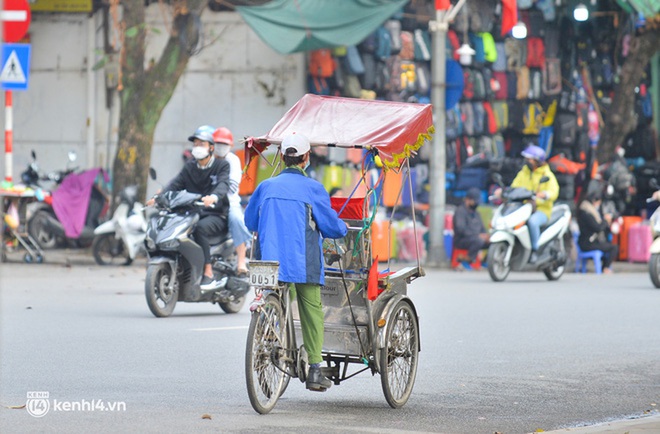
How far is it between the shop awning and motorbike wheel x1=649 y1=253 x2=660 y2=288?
10.3m

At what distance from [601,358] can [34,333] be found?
484 centimetres

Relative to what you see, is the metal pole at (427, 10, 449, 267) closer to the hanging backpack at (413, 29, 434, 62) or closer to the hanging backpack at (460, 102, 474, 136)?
the hanging backpack at (413, 29, 434, 62)

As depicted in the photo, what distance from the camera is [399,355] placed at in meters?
8.90

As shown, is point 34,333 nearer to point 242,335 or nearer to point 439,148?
point 242,335

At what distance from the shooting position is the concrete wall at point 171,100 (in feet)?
84.3

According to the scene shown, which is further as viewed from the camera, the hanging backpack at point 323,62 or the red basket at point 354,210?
the hanging backpack at point 323,62

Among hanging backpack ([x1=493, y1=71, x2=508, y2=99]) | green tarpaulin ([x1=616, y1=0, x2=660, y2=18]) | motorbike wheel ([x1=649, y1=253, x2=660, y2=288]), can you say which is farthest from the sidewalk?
hanging backpack ([x1=493, y1=71, x2=508, y2=99])

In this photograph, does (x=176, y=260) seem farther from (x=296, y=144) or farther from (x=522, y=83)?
(x=522, y=83)

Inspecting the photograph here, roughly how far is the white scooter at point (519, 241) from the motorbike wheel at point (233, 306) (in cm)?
584

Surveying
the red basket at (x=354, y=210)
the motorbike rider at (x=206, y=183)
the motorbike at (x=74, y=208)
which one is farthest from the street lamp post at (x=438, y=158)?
the red basket at (x=354, y=210)

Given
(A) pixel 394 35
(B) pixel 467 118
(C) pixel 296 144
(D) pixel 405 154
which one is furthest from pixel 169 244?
(B) pixel 467 118

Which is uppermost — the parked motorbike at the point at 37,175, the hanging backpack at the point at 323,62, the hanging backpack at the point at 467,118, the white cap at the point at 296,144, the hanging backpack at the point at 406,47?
the hanging backpack at the point at 406,47

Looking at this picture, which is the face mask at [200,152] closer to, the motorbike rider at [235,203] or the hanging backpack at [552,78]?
the motorbike rider at [235,203]

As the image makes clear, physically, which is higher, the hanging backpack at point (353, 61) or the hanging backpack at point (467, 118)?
the hanging backpack at point (353, 61)
